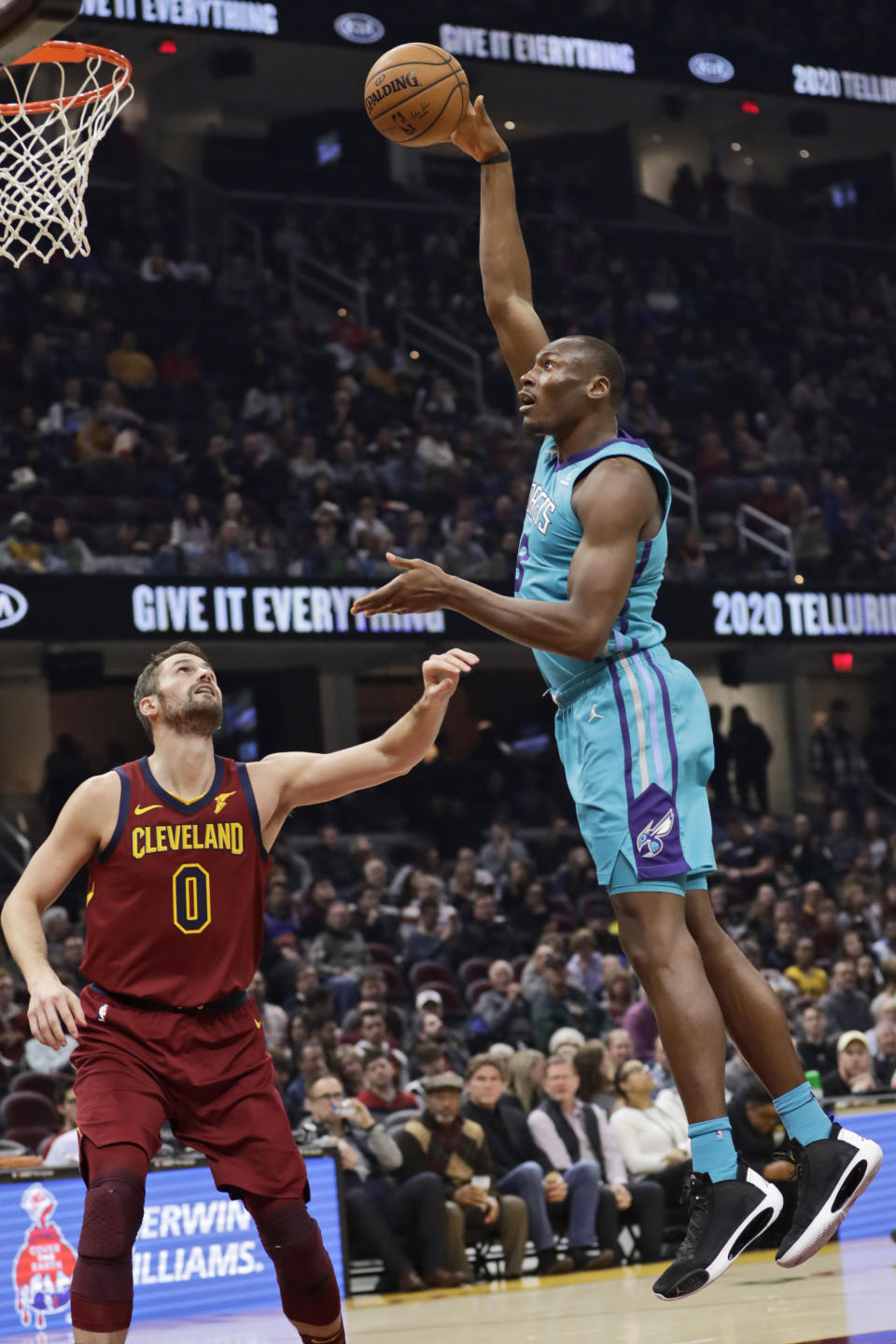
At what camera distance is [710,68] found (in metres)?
21.3

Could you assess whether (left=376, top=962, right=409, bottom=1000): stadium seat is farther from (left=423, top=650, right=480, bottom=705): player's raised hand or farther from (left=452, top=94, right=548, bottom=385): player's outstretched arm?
(left=452, top=94, right=548, bottom=385): player's outstretched arm

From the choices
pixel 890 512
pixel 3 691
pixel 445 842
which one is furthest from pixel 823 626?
pixel 3 691

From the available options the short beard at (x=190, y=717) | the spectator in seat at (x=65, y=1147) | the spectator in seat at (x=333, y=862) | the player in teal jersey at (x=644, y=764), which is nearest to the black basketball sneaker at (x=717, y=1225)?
the player in teal jersey at (x=644, y=764)

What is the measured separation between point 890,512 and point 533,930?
8200 millimetres

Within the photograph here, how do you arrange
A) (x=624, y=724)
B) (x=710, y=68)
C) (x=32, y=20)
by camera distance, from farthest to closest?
(x=710, y=68) → (x=624, y=724) → (x=32, y=20)

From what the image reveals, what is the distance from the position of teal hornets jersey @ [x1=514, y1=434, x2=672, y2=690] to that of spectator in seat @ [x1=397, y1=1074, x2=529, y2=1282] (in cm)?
599

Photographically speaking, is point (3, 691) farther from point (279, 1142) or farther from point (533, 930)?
point (279, 1142)

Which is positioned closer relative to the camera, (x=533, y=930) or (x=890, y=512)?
(x=533, y=930)

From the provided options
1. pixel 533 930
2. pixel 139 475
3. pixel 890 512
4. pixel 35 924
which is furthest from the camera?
pixel 890 512

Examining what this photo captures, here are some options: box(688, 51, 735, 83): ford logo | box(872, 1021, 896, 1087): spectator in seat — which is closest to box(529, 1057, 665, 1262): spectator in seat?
box(872, 1021, 896, 1087): spectator in seat

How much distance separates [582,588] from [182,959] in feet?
5.40

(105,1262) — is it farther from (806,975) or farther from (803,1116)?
(806,975)

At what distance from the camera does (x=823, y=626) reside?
19.1 m

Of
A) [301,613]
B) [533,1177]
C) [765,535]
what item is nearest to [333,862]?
[301,613]
